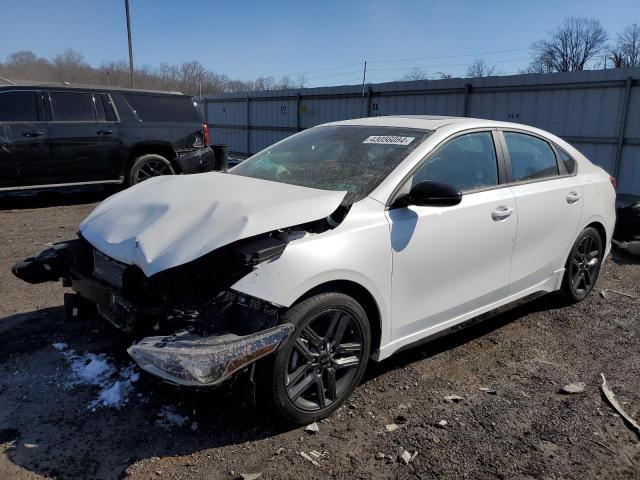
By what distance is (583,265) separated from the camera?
502 cm

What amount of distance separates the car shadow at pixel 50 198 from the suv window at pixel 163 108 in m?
1.73

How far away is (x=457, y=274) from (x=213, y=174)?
1.97m

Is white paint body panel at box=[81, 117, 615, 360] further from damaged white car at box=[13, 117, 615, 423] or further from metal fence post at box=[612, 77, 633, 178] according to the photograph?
metal fence post at box=[612, 77, 633, 178]

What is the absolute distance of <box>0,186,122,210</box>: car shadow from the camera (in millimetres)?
9508

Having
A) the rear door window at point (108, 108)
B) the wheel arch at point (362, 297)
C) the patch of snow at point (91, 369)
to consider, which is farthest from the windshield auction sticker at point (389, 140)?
the rear door window at point (108, 108)

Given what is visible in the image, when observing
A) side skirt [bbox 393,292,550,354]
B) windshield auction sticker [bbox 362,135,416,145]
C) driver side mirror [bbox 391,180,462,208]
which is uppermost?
windshield auction sticker [bbox 362,135,416,145]

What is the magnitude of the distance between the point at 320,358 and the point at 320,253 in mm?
613

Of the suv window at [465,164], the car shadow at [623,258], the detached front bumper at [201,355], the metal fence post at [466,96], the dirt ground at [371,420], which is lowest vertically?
the car shadow at [623,258]

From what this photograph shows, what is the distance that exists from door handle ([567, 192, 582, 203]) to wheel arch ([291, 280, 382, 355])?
93.2 inches

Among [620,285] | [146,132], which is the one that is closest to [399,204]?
[620,285]

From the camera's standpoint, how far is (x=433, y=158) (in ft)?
11.7

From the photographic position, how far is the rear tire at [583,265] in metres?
4.83

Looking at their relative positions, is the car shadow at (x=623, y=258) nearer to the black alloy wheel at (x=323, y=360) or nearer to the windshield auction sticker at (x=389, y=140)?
the windshield auction sticker at (x=389, y=140)

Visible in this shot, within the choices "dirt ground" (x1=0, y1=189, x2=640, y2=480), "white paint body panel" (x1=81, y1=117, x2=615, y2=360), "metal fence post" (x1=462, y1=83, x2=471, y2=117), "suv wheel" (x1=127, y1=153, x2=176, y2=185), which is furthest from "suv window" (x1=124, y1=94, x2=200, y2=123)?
"white paint body panel" (x1=81, y1=117, x2=615, y2=360)
